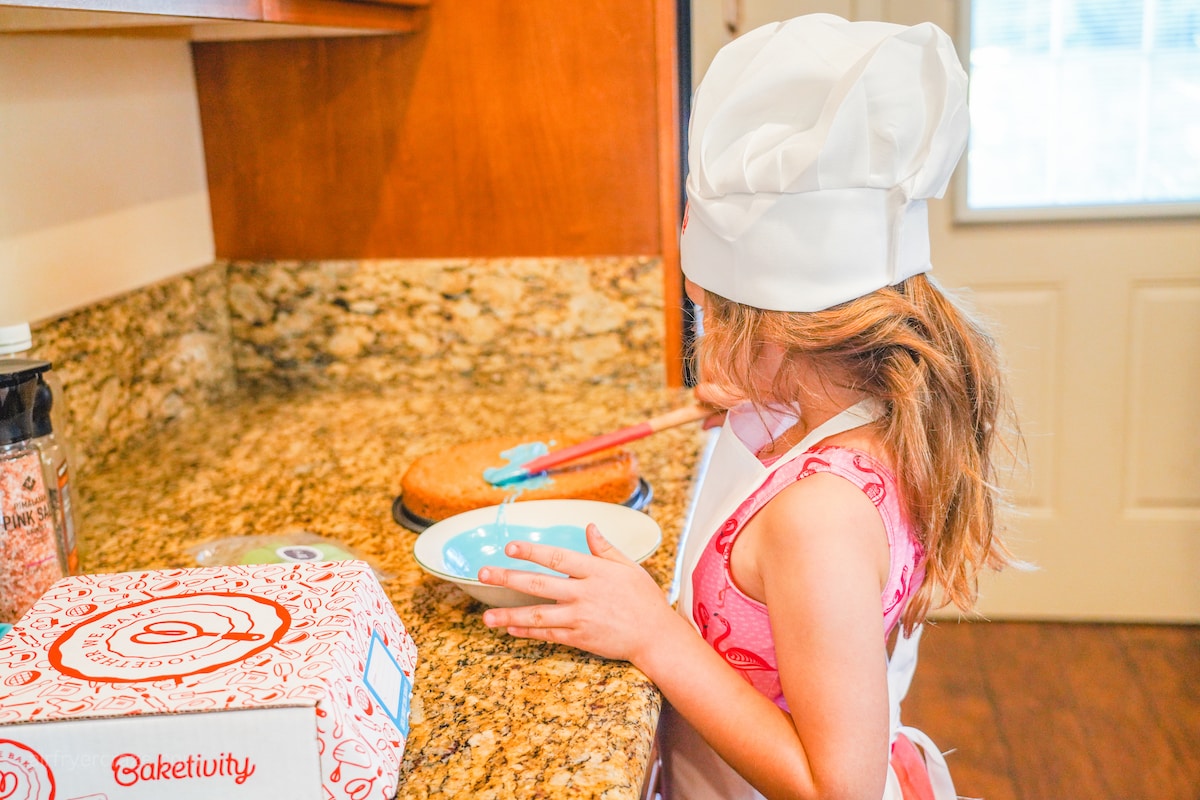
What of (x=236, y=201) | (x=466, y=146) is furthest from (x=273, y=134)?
(x=466, y=146)

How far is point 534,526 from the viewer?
37.4 inches

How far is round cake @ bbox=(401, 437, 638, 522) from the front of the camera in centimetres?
104

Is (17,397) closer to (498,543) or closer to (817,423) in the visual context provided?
(498,543)

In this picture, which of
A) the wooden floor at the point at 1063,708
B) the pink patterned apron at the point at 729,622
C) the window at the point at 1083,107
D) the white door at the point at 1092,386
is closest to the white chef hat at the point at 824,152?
the pink patterned apron at the point at 729,622

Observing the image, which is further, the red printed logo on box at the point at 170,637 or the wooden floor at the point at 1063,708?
the wooden floor at the point at 1063,708

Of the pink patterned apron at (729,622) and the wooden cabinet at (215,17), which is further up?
the wooden cabinet at (215,17)

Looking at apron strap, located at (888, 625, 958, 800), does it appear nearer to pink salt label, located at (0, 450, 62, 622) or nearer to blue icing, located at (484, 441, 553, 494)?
blue icing, located at (484, 441, 553, 494)

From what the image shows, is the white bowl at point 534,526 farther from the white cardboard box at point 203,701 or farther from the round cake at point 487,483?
the white cardboard box at point 203,701

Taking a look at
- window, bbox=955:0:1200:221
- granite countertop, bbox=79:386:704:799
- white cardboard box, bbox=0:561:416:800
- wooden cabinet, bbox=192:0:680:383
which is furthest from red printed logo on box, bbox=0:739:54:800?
window, bbox=955:0:1200:221

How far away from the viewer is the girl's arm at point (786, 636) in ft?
2.30

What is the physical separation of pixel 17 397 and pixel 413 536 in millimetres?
381

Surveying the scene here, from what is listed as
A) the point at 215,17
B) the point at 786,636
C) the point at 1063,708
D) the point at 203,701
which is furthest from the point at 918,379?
the point at 1063,708

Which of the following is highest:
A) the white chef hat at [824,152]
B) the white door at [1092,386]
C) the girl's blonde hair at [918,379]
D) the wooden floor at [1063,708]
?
the white chef hat at [824,152]

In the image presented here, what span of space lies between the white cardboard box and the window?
6.76 ft
